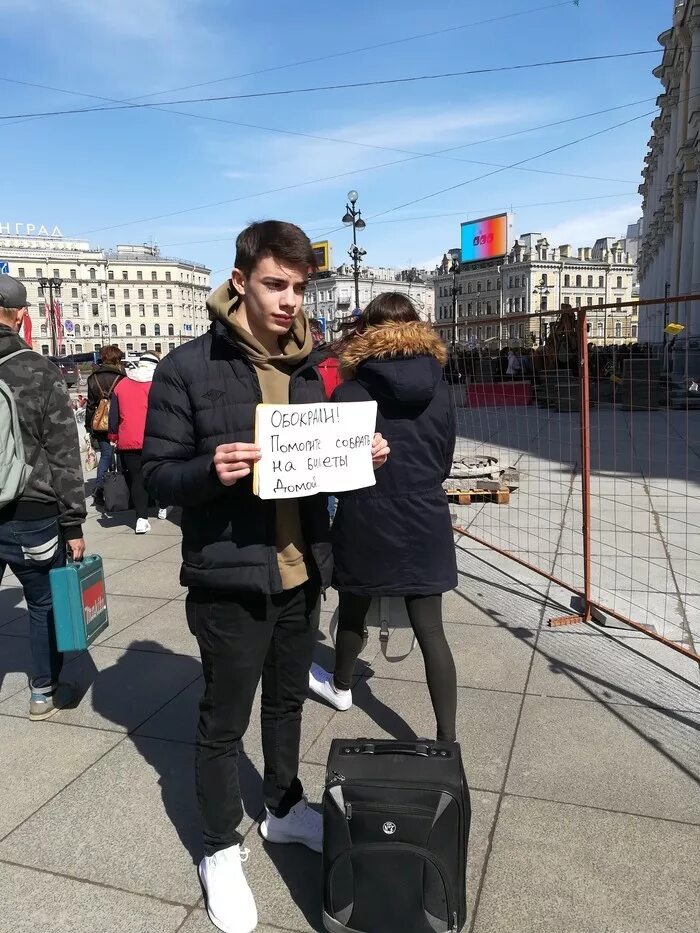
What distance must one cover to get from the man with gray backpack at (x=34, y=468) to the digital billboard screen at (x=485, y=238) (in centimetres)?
8045

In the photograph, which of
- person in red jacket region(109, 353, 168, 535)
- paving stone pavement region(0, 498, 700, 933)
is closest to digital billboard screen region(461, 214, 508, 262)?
person in red jacket region(109, 353, 168, 535)

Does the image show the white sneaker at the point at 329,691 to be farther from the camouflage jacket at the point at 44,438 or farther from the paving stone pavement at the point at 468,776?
the camouflage jacket at the point at 44,438

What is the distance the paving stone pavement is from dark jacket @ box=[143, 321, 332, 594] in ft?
3.67

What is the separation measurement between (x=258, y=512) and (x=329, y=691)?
171 cm

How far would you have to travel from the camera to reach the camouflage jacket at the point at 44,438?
123 inches

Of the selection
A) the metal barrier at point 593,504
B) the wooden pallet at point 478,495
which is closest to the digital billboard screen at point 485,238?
the metal barrier at point 593,504

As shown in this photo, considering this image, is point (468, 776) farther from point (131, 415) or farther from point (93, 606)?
point (131, 415)

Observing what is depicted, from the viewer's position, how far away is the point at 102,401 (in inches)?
310

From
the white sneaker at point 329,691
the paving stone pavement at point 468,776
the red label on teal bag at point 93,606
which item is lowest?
the paving stone pavement at point 468,776

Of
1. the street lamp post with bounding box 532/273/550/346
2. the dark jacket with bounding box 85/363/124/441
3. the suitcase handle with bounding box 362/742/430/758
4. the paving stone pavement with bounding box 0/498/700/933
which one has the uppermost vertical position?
the street lamp post with bounding box 532/273/550/346

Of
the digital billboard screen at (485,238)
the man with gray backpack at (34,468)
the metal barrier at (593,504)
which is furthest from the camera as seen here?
the digital billboard screen at (485,238)

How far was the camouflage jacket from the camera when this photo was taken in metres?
3.12

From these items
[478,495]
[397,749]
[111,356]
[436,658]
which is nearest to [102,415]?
[111,356]

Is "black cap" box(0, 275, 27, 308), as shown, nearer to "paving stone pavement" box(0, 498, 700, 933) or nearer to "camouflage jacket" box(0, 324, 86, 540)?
"camouflage jacket" box(0, 324, 86, 540)
